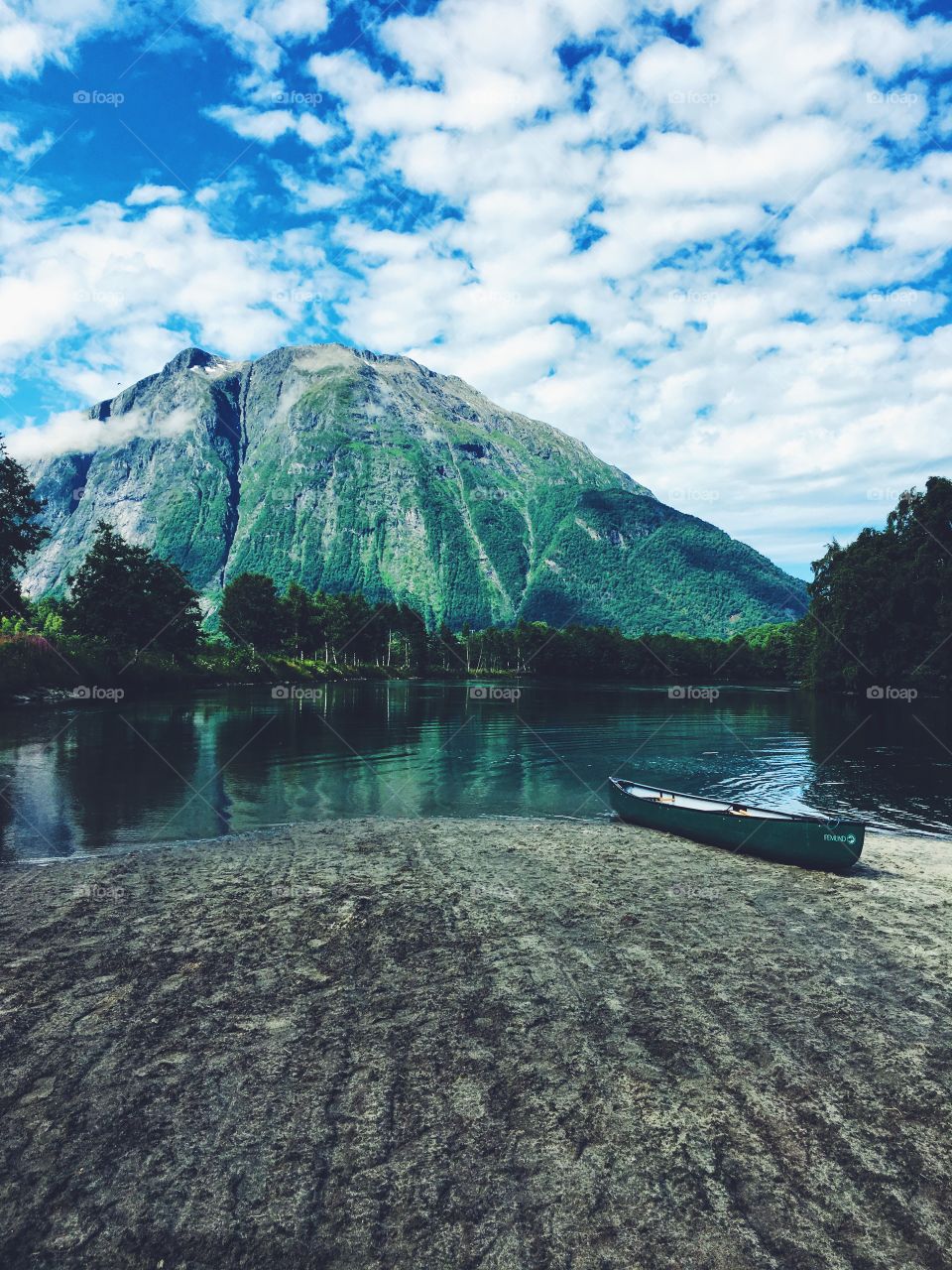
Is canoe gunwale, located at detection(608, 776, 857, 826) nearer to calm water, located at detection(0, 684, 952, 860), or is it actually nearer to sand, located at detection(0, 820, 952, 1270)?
calm water, located at detection(0, 684, 952, 860)

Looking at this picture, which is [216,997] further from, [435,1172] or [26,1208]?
[435,1172]

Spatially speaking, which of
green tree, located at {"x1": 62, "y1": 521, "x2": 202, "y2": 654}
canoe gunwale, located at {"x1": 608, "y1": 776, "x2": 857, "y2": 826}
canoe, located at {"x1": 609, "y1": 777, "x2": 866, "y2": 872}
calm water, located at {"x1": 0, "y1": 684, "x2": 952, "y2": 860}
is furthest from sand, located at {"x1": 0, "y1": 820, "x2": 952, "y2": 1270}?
green tree, located at {"x1": 62, "y1": 521, "x2": 202, "y2": 654}

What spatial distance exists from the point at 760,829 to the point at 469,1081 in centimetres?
1467

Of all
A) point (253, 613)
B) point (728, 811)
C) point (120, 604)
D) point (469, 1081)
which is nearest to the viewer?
point (469, 1081)

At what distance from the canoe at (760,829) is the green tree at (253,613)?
13211cm

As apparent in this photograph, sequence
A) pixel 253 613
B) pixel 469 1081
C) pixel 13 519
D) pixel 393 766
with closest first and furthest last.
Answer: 1. pixel 469 1081
2. pixel 393 766
3. pixel 13 519
4. pixel 253 613

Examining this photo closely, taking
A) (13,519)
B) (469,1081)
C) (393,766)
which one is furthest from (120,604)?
(469,1081)

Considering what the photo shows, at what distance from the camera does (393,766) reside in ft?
131

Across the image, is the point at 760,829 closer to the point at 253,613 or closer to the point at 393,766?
the point at 393,766

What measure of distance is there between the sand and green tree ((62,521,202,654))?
260 feet

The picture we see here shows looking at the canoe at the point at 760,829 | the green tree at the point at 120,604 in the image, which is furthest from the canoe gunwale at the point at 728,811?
the green tree at the point at 120,604

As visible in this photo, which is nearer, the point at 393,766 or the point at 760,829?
the point at 760,829

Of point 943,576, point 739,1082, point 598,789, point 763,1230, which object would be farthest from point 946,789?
point 943,576

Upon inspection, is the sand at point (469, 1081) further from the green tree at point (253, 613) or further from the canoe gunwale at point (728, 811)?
the green tree at point (253, 613)
